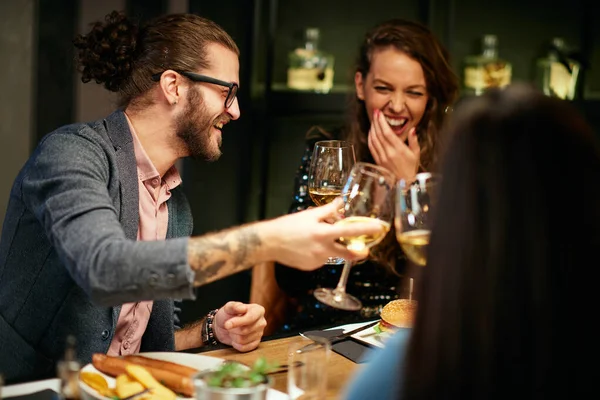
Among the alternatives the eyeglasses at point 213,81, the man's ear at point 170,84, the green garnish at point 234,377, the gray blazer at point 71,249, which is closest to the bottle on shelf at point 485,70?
the eyeglasses at point 213,81

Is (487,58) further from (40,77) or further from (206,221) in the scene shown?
(40,77)

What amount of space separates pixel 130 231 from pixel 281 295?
112 cm

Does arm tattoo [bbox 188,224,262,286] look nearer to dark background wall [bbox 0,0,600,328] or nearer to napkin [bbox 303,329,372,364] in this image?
napkin [bbox 303,329,372,364]

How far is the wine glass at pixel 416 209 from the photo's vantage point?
1393mm

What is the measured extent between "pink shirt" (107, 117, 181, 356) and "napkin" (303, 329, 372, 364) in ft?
1.58

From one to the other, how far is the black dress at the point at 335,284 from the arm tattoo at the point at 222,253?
1.28m

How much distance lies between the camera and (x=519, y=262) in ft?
2.92

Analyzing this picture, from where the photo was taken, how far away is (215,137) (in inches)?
88.4

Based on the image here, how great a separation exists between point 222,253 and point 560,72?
316 centimetres

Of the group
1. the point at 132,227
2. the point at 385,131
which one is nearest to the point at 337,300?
the point at 132,227

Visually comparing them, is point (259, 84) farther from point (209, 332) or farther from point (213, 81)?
point (209, 332)

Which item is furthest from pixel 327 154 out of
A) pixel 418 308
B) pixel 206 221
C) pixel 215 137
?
pixel 206 221

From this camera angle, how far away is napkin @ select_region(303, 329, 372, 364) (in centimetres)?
Answer: 176

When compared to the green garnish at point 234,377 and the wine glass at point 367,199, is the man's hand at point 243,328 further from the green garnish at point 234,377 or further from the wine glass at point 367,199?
the green garnish at point 234,377
